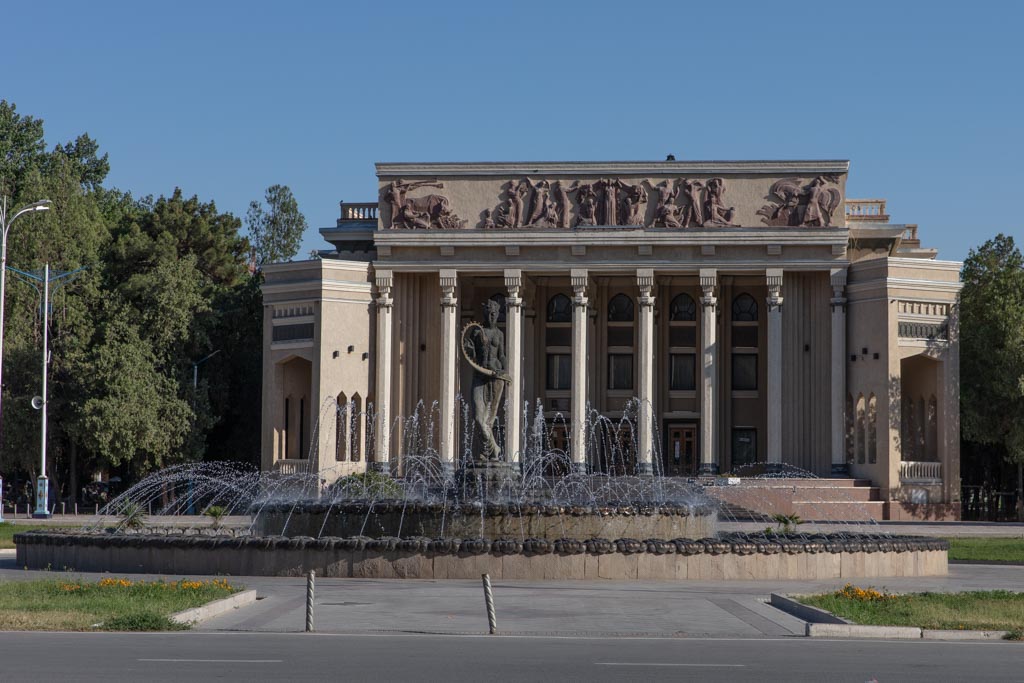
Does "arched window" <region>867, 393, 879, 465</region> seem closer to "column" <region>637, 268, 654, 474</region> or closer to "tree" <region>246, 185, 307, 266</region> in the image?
"column" <region>637, 268, 654, 474</region>

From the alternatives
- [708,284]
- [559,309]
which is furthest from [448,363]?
[708,284]

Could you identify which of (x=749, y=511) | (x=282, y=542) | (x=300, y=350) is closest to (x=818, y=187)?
(x=749, y=511)

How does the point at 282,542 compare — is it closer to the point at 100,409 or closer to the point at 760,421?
the point at 100,409

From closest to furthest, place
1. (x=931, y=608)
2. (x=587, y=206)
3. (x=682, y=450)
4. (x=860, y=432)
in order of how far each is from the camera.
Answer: (x=931, y=608), (x=860, y=432), (x=587, y=206), (x=682, y=450)

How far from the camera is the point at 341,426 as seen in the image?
59.8m

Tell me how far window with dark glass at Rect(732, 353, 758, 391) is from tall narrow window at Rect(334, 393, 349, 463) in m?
17.1

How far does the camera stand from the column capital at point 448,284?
6062cm

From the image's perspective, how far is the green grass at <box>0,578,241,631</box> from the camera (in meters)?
17.6

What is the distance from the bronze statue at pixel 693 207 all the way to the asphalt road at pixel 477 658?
4382 cm

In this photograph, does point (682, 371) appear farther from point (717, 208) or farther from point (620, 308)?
point (717, 208)

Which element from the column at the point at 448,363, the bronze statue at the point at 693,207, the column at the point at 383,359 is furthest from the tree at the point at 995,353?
the column at the point at 383,359

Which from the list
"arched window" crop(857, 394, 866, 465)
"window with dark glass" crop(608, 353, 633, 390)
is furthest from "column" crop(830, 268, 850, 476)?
"window with dark glass" crop(608, 353, 633, 390)

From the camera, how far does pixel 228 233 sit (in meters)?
75.9

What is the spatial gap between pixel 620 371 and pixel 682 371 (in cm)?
277
